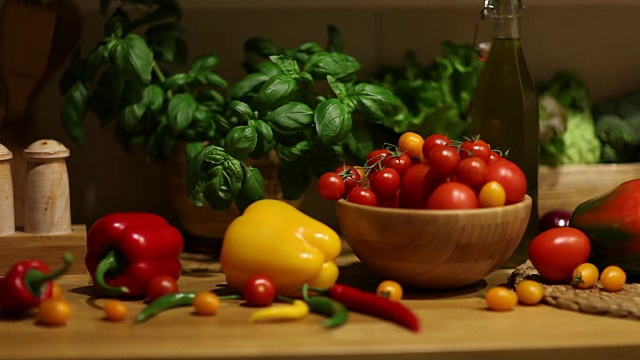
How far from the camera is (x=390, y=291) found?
56.7 inches

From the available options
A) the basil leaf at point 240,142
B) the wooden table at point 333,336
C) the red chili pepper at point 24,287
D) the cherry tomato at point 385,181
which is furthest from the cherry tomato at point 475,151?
the red chili pepper at point 24,287

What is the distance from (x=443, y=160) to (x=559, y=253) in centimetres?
25

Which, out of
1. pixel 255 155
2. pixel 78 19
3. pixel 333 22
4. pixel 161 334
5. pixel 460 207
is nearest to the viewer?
pixel 161 334

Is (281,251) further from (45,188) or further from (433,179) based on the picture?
(45,188)

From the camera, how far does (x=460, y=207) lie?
143 centimetres

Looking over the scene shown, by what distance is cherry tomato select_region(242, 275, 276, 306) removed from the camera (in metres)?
1.42

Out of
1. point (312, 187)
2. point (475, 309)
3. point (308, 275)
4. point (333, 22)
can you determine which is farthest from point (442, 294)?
point (333, 22)

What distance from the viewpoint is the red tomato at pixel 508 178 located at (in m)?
1.47

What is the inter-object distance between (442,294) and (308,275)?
213 millimetres

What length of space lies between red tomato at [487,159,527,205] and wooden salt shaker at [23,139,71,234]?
70 cm

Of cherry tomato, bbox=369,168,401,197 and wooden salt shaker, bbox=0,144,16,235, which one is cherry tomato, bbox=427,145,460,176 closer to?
cherry tomato, bbox=369,168,401,197

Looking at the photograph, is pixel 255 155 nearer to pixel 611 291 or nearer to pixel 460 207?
pixel 460 207

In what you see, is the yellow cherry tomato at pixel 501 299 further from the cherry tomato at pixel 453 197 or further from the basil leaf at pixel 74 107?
the basil leaf at pixel 74 107

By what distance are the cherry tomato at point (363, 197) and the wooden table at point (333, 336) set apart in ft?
0.53
